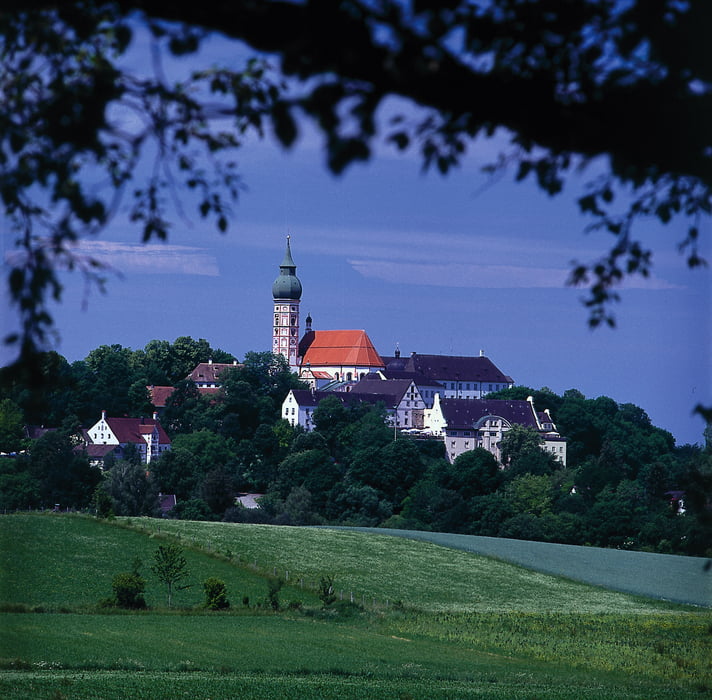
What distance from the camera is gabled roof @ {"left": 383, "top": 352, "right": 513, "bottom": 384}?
12262 centimetres

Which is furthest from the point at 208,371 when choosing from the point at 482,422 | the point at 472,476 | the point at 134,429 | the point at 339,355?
the point at 472,476

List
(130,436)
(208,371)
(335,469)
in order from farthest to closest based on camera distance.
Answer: (208,371) < (130,436) < (335,469)

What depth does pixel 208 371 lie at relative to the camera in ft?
328

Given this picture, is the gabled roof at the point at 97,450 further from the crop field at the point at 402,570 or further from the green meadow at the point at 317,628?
the green meadow at the point at 317,628

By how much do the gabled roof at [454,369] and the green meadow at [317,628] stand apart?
273 feet

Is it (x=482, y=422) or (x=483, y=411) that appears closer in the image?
(x=482, y=422)

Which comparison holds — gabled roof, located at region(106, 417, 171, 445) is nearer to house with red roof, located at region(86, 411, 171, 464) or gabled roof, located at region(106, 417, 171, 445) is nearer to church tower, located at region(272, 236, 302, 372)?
house with red roof, located at region(86, 411, 171, 464)

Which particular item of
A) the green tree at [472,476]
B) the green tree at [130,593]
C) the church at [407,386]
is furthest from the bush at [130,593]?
the church at [407,386]

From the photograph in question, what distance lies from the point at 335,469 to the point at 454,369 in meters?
53.9

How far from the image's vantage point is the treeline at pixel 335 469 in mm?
51969

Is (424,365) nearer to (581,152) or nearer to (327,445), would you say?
(327,445)

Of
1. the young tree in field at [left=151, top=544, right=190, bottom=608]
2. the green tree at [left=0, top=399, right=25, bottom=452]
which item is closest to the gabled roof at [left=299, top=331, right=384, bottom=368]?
the green tree at [left=0, top=399, right=25, bottom=452]

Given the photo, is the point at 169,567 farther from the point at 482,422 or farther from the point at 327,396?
the point at 482,422

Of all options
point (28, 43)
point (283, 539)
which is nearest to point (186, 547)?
point (283, 539)
